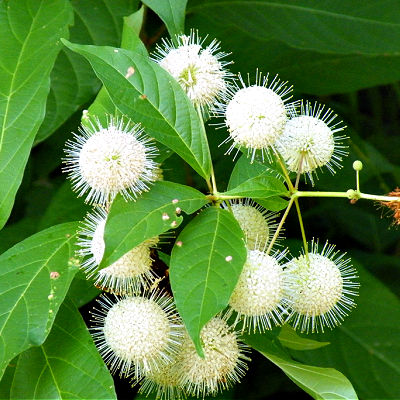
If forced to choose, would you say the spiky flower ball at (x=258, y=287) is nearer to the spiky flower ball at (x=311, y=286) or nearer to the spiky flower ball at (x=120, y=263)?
the spiky flower ball at (x=311, y=286)

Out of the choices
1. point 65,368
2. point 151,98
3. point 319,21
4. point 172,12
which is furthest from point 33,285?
point 319,21

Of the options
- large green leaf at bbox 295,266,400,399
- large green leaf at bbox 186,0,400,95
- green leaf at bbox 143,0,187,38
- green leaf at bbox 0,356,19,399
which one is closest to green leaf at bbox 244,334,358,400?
green leaf at bbox 0,356,19,399

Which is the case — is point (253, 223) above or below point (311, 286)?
above

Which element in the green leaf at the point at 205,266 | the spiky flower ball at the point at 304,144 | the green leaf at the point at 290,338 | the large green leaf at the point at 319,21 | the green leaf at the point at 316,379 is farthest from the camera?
the large green leaf at the point at 319,21

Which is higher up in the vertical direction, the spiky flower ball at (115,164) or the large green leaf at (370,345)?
the large green leaf at (370,345)

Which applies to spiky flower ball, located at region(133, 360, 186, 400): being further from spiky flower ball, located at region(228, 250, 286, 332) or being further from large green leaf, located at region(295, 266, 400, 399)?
large green leaf, located at region(295, 266, 400, 399)

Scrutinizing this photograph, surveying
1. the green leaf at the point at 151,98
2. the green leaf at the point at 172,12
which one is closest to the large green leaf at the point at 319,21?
the green leaf at the point at 172,12

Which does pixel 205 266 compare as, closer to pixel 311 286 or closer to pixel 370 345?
pixel 311 286
